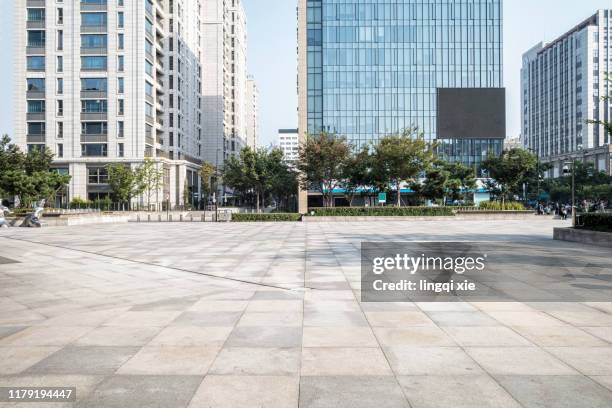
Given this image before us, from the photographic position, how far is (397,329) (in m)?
6.16

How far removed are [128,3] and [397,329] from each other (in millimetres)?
67207

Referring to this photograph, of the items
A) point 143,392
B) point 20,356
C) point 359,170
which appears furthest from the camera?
point 359,170

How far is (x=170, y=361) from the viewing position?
4.87 metres

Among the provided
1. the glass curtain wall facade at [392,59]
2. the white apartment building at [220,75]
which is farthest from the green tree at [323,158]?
the white apartment building at [220,75]

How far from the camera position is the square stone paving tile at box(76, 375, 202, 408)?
384cm

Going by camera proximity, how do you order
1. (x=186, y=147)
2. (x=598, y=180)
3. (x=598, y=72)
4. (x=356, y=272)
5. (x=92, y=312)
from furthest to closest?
(x=598, y=72)
(x=186, y=147)
(x=598, y=180)
(x=356, y=272)
(x=92, y=312)

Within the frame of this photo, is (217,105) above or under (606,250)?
above

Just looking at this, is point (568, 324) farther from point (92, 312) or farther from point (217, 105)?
point (217, 105)

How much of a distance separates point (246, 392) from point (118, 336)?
2690mm

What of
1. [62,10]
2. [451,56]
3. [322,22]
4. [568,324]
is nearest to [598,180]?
[451,56]

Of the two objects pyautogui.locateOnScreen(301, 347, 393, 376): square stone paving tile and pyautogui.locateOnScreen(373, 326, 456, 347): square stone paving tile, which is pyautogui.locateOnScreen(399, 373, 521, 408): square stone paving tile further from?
pyautogui.locateOnScreen(373, 326, 456, 347): square stone paving tile

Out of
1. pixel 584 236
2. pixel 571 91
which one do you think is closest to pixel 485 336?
pixel 584 236

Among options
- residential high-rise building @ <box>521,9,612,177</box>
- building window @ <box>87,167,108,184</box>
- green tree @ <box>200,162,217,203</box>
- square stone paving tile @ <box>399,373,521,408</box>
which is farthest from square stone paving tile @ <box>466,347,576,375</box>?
residential high-rise building @ <box>521,9,612,177</box>

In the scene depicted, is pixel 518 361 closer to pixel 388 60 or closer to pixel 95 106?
pixel 95 106
